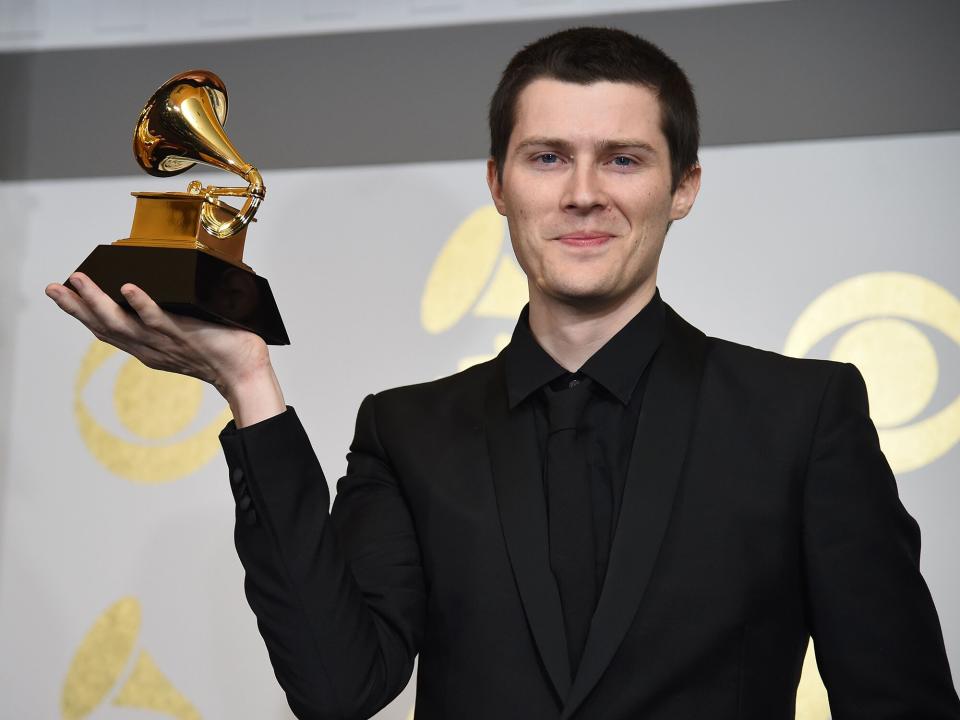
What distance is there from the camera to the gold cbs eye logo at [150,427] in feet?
8.45

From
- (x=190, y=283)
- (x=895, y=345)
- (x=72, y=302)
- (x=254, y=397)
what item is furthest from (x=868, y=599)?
(x=895, y=345)

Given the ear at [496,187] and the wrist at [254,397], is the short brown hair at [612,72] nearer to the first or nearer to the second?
the ear at [496,187]

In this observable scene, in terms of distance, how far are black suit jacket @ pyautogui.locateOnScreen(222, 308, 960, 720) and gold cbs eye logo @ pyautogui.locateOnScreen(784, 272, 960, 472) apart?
1030mm

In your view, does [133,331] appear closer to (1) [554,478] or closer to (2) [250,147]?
(1) [554,478]

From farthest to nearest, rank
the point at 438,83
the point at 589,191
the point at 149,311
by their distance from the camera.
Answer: the point at 438,83 → the point at 589,191 → the point at 149,311

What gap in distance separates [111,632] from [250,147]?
1230mm

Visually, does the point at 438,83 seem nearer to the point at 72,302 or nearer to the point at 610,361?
the point at 610,361

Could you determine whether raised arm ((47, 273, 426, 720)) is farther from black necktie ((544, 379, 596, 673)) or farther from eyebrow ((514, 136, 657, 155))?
eyebrow ((514, 136, 657, 155))

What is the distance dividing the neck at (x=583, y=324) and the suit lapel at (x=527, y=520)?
0.30ft

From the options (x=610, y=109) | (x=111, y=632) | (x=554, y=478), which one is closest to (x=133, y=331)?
(x=554, y=478)

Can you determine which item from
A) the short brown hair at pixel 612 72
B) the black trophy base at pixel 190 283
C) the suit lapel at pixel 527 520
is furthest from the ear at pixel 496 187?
the black trophy base at pixel 190 283

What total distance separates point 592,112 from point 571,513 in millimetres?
528

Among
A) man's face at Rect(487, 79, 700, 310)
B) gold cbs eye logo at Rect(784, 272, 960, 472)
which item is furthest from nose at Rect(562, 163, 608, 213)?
gold cbs eye logo at Rect(784, 272, 960, 472)

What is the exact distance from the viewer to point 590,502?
1327 mm
